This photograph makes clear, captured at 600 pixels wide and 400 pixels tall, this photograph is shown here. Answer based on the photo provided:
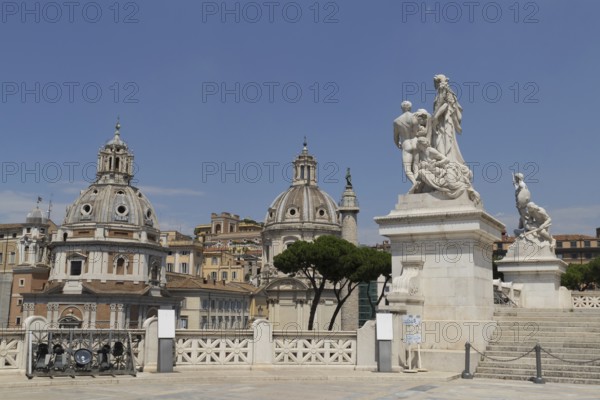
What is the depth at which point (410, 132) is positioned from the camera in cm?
1852

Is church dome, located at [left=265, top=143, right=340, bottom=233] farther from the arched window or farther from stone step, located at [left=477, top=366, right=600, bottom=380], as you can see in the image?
stone step, located at [left=477, top=366, right=600, bottom=380]

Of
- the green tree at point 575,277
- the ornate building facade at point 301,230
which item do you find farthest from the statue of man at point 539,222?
the ornate building facade at point 301,230

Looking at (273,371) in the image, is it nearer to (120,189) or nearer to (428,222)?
(428,222)

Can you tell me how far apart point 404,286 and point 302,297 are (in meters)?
101

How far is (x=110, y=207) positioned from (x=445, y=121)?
9277 cm

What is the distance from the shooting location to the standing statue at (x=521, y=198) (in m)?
26.0

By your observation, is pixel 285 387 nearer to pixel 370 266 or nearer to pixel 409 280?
pixel 409 280

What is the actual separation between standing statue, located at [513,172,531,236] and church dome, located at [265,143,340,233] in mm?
98730

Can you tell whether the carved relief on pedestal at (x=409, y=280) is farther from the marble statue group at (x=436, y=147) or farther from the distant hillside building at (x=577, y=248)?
the distant hillside building at (x=577, y=248)

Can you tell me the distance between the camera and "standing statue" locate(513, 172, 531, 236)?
1022 inches

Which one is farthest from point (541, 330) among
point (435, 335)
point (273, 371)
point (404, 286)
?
point (273, 371)

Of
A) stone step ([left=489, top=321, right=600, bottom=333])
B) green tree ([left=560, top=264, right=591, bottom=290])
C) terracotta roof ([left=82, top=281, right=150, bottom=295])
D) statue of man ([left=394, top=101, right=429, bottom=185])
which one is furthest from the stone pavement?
terracotta roof ([left=82, top=281, right=150, bottom=295])

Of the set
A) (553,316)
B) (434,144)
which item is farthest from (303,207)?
(553,316)

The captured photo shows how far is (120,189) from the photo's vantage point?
107625mm
